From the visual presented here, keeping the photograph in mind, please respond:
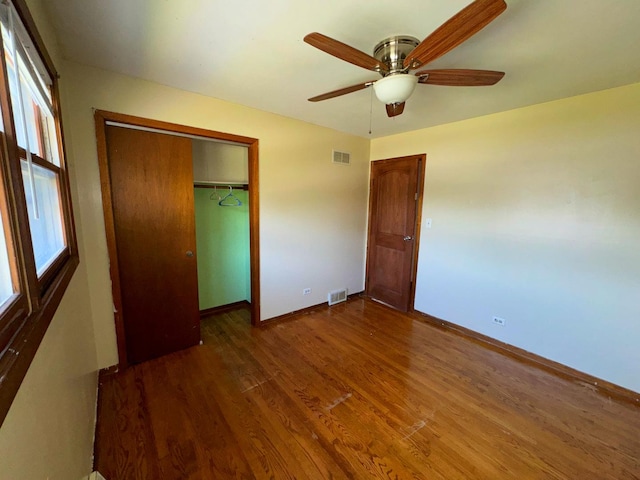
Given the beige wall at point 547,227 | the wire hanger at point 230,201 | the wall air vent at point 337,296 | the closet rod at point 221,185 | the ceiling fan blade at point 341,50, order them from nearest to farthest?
the ceiling fan blade at point 341,50
the beige wall at point 547,227
the closet rod at point 221,185
the wire hanger at point 230,201
the wall air vent at point 337,296

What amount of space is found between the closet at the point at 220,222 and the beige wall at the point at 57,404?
125 centimetres

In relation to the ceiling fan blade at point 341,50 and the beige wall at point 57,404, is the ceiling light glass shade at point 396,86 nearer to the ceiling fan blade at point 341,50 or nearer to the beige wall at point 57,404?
the ceiling fan blade at point 341,50

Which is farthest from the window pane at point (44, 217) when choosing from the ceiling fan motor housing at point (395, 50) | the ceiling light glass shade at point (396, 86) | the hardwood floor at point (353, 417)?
the ceiling fan motor housing at point (395, 50)

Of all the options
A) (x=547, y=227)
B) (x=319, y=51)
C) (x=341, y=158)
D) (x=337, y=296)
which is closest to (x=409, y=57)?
(x=319, y=51)

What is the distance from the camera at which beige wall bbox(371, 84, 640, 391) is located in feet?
6.61

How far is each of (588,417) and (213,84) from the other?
12.1ft

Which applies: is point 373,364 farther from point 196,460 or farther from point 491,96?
point 491,96

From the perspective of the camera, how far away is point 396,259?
3555 millimetres

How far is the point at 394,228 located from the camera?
354cm

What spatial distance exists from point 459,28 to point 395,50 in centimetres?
49

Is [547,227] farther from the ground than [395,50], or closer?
closer

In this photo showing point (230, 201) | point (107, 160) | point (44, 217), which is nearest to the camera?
point (44, 217)

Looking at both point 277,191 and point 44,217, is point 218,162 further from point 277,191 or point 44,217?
point 44,217

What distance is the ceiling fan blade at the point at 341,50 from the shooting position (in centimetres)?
113
